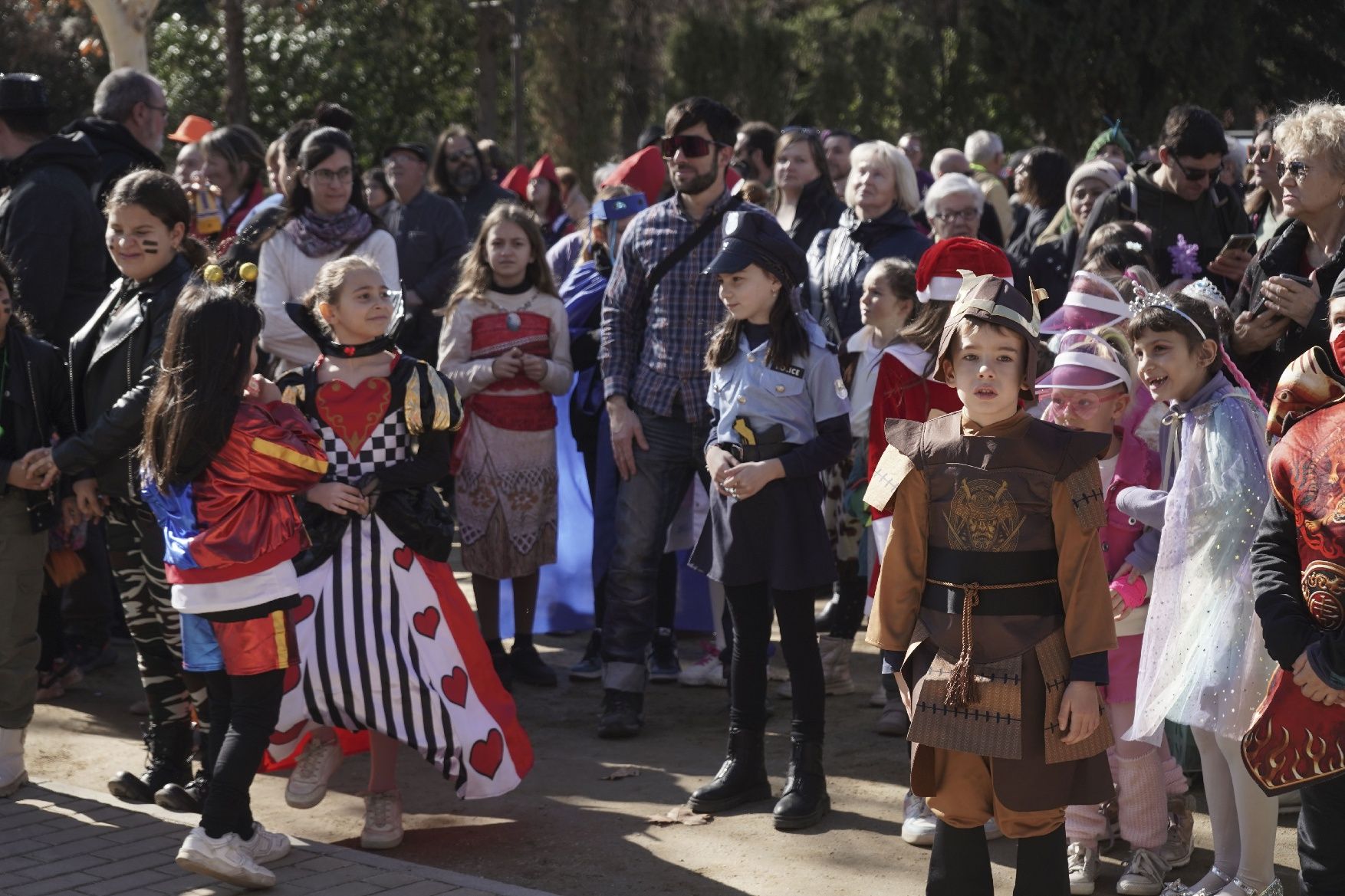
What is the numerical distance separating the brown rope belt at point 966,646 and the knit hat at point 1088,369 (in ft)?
3.78

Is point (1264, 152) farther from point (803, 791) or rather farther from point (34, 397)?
point (34, 397)

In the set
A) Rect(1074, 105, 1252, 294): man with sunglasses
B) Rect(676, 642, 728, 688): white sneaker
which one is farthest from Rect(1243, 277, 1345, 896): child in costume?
Rect(676, 642, 728, 688): white sneaker

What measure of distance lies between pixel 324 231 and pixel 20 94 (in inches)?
62.3

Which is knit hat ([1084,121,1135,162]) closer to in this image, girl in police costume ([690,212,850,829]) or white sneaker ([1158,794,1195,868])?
girl in police costume ([690,212,850,829])

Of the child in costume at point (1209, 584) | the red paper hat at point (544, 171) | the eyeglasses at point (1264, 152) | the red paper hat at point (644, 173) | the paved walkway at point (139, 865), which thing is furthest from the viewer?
the red paper hat at point (544, 171)

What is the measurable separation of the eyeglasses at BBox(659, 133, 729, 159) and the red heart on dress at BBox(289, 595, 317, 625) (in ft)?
7.38

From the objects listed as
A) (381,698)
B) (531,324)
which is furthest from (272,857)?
(531,324)

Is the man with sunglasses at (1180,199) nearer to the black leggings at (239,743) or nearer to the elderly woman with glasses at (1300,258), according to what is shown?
the elderly woman with glasses at (1300,258)

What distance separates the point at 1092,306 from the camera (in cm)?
535

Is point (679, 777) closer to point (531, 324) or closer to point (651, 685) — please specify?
point (651, 685)

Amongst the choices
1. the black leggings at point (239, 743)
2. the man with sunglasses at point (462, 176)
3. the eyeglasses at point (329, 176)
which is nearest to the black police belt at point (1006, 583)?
the black leggings at point (239, 743)

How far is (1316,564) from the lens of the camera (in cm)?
351

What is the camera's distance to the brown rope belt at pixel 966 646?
3.69 meters

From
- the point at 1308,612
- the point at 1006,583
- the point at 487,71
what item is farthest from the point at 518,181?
the point at 487,71
